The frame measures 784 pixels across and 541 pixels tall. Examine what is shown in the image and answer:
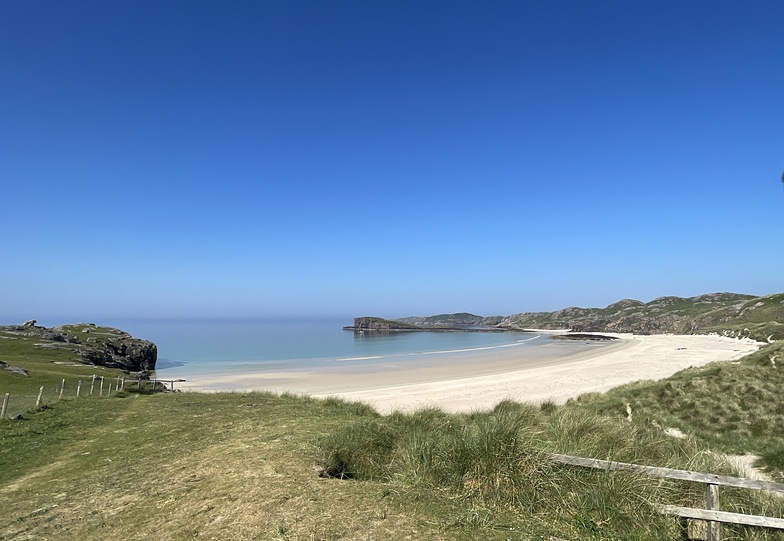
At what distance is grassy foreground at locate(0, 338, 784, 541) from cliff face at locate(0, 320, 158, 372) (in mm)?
44040

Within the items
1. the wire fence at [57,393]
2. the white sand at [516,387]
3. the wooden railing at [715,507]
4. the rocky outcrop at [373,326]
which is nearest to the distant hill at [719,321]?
the white sand at [516,387]

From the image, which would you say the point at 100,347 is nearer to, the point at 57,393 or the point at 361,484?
the point at 57,393

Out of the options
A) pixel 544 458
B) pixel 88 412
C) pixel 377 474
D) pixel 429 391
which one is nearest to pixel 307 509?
pixel 377 474

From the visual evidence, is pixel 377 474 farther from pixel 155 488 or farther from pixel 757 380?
pixel 757 380

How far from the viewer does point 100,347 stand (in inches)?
2301

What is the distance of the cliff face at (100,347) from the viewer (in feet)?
166

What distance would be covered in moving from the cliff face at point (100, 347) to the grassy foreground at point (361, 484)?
44040 mm

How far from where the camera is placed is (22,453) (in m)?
12.0

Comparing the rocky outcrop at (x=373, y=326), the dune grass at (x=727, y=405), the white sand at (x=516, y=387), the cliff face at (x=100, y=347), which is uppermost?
the rocky outcrop at (x=373, y=326)

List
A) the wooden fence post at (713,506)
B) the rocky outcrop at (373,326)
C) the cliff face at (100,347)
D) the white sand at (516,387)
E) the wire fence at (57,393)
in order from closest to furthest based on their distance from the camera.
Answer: the wooden fence post at (713,506) < the wire fence at (57,393) < the white sand at (516,387) < the cliff face at (100,347) < the rocky outcrop at (373,326)

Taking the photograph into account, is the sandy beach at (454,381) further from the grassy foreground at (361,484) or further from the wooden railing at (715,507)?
the wooden railing at (715,507)

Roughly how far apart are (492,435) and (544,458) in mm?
866

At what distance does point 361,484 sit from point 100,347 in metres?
64.4

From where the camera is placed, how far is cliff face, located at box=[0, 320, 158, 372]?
1987 inches
